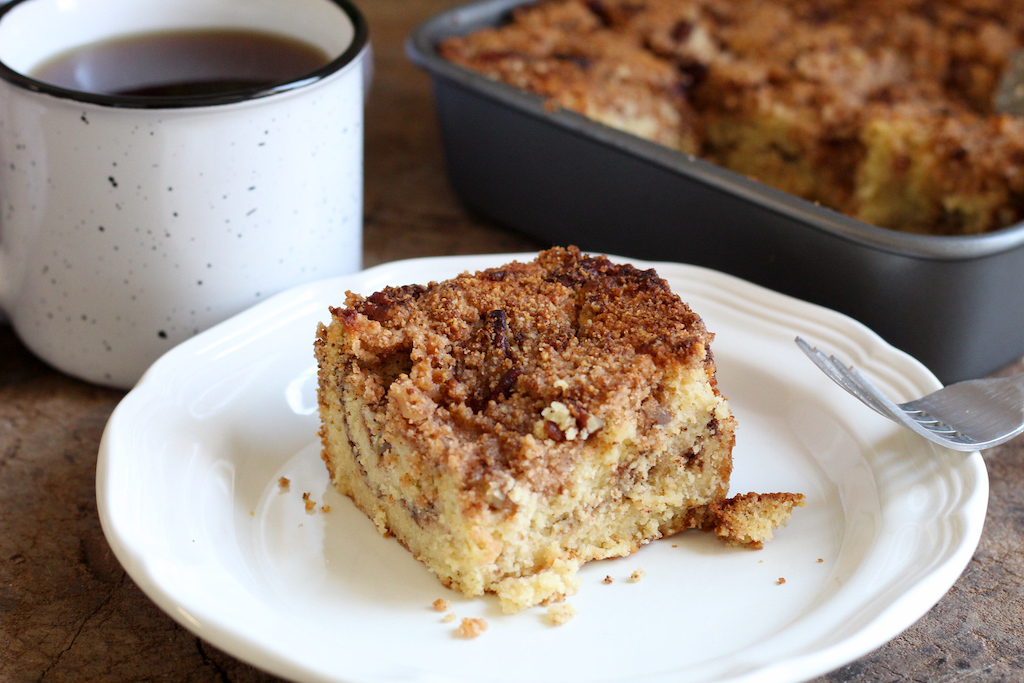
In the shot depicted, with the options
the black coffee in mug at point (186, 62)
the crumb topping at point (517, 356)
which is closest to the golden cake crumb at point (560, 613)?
the crumb topping at point (517, 356)

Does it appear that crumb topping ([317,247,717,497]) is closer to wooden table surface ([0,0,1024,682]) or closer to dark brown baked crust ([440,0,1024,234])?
wooden table surface ([0,0,1024,682])

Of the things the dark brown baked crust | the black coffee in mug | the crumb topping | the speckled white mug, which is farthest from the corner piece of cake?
the dark brown baked crust

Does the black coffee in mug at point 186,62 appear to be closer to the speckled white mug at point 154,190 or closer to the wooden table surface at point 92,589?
the speckled white mug at point 154,190

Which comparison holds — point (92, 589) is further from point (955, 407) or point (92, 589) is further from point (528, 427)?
point (955, 407)

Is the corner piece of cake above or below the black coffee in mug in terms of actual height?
below

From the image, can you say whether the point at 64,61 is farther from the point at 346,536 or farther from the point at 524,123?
the point at 346,536

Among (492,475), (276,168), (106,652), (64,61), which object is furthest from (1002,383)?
(64,61)
